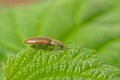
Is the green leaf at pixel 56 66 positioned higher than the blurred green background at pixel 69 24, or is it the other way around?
the blurred green background at pixel 69 24

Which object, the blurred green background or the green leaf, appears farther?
the blurred green background

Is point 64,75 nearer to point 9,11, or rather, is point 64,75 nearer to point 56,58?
point 56,58

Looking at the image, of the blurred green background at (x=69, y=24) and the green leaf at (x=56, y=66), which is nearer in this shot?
the green leaf at (x=56, y=66)

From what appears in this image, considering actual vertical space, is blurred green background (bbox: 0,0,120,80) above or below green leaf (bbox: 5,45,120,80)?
above

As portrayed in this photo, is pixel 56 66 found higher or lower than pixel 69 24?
lower

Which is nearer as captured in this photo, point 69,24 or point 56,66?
point 56,66
